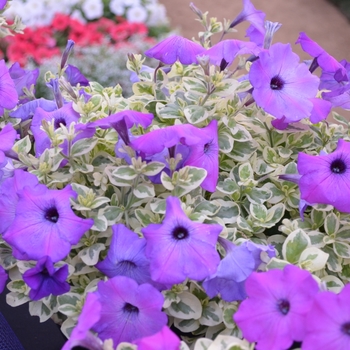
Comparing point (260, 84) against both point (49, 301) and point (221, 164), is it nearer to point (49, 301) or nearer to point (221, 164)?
point (221, 164)

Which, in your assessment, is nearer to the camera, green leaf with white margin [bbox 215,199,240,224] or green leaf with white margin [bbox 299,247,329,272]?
green leaf with white margin [bbox 299,247,329,272]

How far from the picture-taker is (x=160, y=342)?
480 millimetres

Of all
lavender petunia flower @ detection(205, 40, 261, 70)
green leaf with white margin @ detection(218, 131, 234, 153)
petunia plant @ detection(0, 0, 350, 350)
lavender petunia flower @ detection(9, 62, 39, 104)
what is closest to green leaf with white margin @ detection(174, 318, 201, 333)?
petunia plant @ detection(0, 0, 350, 350)

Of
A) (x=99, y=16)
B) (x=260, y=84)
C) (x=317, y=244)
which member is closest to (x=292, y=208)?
(x=317, y=244)

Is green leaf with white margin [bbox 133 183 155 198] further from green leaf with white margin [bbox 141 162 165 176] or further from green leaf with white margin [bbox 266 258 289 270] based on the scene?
green leaf with white margin [bbox 266 258 289 270]

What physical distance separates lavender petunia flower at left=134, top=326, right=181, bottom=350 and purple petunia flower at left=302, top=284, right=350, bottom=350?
120mm

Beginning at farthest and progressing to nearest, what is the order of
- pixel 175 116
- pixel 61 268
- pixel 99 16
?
pixel 99 16
pixel 175 116
pixel 61 268

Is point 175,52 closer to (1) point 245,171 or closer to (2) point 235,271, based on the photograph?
(1) point 245,171

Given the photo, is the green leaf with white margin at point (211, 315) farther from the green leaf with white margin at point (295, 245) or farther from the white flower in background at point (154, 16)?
the white flower in background at point (154, 16)

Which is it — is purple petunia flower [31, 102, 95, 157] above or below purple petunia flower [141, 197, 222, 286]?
below

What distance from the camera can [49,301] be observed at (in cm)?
69

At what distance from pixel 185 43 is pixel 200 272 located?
1.18ft

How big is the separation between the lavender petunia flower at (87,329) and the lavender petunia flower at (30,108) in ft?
1.40

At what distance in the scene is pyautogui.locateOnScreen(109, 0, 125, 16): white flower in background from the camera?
9.93ft
